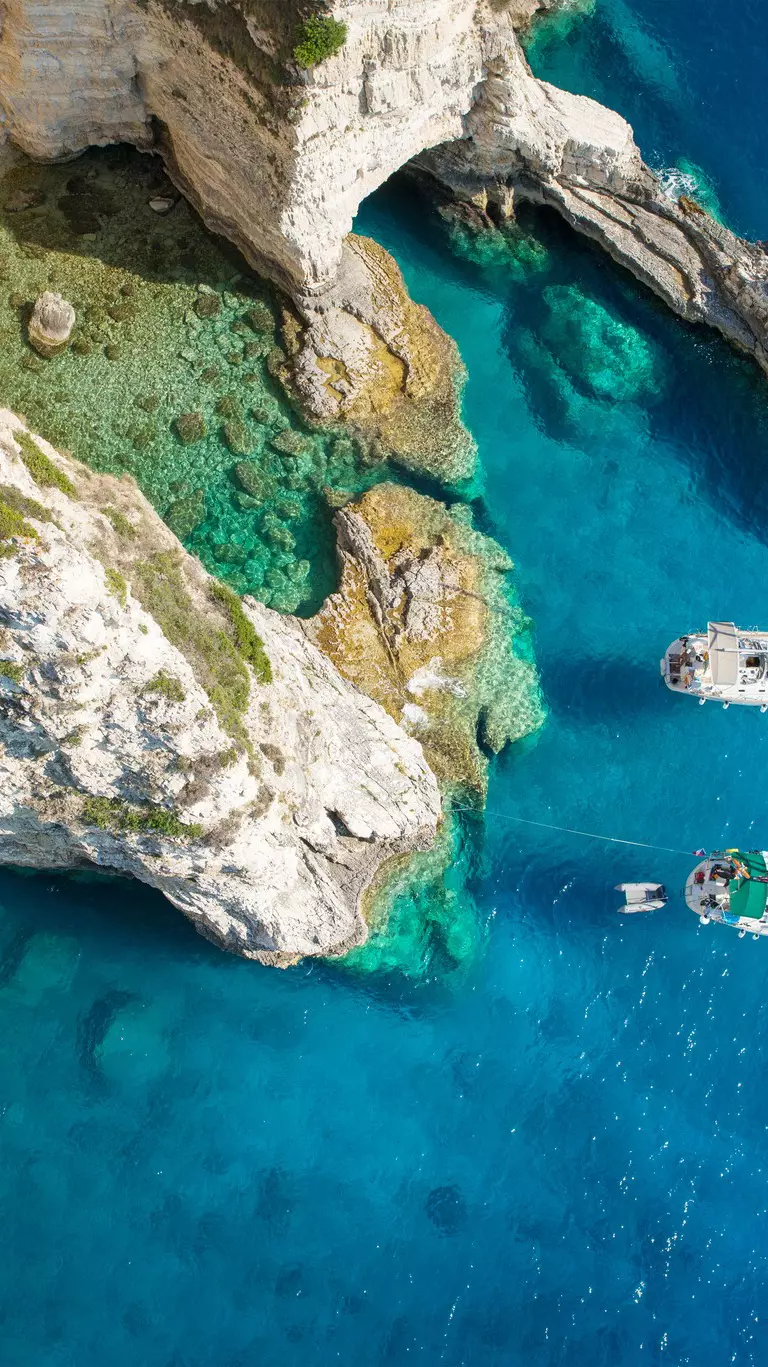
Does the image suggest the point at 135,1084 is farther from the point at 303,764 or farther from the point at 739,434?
the point at 739,434

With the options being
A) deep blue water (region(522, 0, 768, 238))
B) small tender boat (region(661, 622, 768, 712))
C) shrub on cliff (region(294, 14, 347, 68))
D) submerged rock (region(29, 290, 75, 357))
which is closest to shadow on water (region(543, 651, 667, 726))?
small tender boat (region(661, 622, 768, 712))

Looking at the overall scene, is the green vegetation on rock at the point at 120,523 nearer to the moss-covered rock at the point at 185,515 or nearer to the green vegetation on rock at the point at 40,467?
the green vegetation on rock at the point at 40,467

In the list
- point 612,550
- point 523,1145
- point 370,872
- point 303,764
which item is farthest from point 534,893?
point 612,550

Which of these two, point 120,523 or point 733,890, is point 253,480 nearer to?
point 120,523

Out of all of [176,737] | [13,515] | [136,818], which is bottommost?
[136,818]

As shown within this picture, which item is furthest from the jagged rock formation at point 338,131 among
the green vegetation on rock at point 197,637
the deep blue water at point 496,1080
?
the green vegetation on rock at point 197,637

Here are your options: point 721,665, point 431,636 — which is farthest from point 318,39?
point 721,665

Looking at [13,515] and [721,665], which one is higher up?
[721,665]

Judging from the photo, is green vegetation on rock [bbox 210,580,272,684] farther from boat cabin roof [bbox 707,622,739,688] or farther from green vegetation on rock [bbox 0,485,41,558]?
boat cabin roof [bbox 707,622,739,688]
